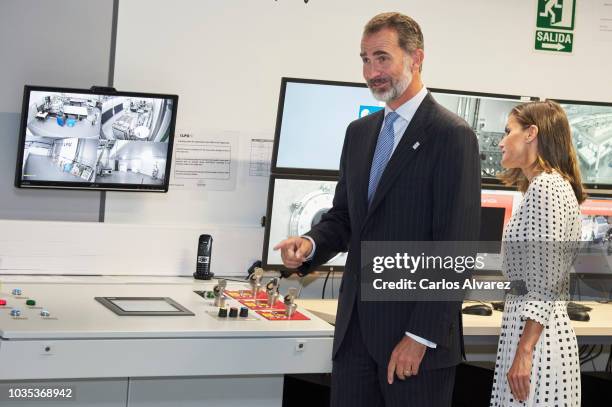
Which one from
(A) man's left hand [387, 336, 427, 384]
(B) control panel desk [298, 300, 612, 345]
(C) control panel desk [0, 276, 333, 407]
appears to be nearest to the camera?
(A) man's left hand [387, 336, 427, 384]

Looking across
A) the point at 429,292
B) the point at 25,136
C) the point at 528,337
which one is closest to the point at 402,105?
the point at 429,292

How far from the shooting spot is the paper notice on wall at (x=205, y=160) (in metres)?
3.65

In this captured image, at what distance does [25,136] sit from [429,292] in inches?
72.5

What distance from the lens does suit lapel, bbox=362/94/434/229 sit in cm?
218

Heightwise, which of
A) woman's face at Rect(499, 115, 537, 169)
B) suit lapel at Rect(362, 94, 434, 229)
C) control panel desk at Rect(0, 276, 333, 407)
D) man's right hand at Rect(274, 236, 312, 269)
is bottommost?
control panel desk at Rect(0, 276, 333, 407)

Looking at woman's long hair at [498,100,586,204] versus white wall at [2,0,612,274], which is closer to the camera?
woman's long hair at [498,100,586,204]

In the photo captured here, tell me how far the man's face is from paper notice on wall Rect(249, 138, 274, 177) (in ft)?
5.01

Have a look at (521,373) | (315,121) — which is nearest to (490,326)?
(521,373)

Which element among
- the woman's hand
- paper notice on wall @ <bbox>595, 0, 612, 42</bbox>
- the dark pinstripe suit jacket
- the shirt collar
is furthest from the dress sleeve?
paper notice on wall @ <bbox>595, 0, 612, 42</bbox>

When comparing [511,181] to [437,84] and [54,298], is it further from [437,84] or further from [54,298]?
[54,298]

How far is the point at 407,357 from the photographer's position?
2127 millimetres

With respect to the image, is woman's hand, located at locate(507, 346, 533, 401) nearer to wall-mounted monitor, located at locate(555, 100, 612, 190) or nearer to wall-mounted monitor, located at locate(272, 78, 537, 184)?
wall-mounted monitor, located at locate(272, 78, 537, 184)

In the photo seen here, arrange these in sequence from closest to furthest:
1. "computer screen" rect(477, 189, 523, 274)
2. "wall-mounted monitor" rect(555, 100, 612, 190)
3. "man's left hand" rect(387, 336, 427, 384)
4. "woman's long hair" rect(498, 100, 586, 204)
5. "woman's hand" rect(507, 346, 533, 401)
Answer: "man's left hand" rect(387, 336, 427, 384) < "woman's hand" rect(507, 346, 533, 401) < "woman's long hair" rect(498, 100, 586, 204) < "computer screen" rect(477, 189, 523, 274) < "wall-mounted monitor" rect(555, 100, 612, 190)

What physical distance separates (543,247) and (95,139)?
5.81ft
